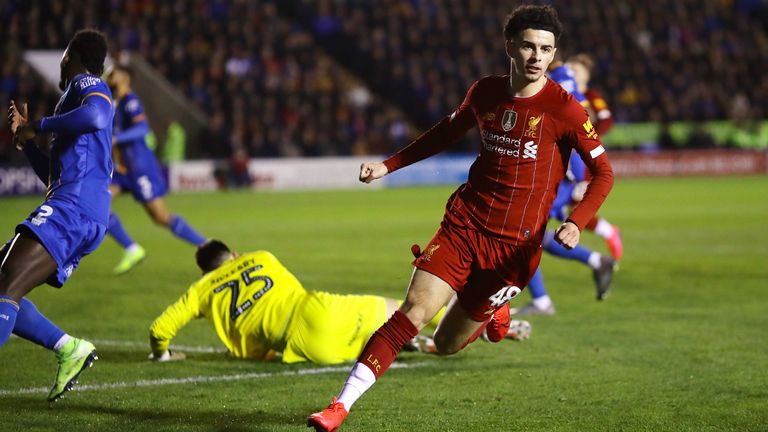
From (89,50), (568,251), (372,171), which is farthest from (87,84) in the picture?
(568,251)

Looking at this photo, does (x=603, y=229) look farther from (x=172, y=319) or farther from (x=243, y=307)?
(x=172, y=319)

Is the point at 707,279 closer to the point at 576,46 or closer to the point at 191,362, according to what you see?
the point at 191,362

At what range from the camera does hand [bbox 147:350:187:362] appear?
736cm

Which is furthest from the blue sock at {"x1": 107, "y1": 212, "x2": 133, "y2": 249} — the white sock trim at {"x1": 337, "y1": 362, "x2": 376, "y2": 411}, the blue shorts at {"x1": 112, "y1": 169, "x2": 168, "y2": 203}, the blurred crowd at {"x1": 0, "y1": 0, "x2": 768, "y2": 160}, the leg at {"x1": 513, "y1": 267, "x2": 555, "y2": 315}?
the blurred crowd at {"x1": 0, "y1": 0, "x2": 768, "y2": 160}

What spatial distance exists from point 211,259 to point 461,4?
116 ft

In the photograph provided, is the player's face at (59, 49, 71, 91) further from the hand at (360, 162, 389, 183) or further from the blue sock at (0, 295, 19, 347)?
the hand at (360, 162, 389, 183)

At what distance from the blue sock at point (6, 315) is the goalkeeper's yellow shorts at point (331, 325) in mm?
2039

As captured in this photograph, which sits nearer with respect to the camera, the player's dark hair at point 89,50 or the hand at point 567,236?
the hand at point 567,236

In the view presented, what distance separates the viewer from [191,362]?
24.3ft

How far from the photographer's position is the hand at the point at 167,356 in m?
7.36

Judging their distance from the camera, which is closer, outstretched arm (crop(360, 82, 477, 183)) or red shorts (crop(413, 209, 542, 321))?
red shorts (crop(413, 209, 542, 321))

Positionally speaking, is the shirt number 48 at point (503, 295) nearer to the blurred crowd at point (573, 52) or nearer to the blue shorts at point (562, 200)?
the blue shorts at point (562, 200)

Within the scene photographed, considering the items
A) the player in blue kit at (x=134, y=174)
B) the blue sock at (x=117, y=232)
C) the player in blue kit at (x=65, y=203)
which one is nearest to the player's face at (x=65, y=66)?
the player in blue kit at (x=65, y=203)

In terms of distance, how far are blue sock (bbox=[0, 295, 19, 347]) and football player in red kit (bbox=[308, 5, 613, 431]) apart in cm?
192
